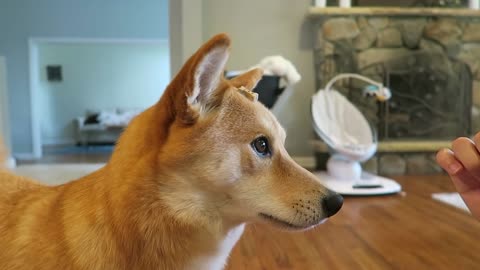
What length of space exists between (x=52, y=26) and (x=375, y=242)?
6.33 m

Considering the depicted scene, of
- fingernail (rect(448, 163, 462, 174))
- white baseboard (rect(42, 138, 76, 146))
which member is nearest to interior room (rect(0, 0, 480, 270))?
fingernail (rect(448, 163, 462, 174))

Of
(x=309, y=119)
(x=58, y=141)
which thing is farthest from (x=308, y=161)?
(x=58, y=141)

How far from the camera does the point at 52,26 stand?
680cm

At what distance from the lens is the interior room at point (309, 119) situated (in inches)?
36.3

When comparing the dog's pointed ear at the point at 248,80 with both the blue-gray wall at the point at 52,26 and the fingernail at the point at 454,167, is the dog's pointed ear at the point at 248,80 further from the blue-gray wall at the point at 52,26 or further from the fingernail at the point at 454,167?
the blue-gray wall at the point at 52,26

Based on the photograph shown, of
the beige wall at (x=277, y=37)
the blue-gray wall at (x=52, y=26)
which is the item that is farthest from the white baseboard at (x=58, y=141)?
the beige wall at (x=277, y=37)

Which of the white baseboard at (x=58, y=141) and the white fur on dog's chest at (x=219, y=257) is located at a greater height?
the white fur on dog's chest at (x=219, y=257)

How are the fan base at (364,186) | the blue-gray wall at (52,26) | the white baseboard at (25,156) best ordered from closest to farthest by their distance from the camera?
the fan base at (364,186), the white baseboard at (25,156), the blue-gray wall at (52,26)

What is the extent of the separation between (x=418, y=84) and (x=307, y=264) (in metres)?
2.63

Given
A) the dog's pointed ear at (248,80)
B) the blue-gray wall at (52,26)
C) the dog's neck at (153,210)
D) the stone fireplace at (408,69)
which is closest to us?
the dog's neck at (153,210)

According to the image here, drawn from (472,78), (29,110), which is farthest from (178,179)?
(29,110)

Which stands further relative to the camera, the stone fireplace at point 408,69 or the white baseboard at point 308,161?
the white baseboard at point 308,161

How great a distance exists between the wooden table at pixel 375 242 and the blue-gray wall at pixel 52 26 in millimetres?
5524

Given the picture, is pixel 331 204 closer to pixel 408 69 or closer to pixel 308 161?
pixel 308 161
